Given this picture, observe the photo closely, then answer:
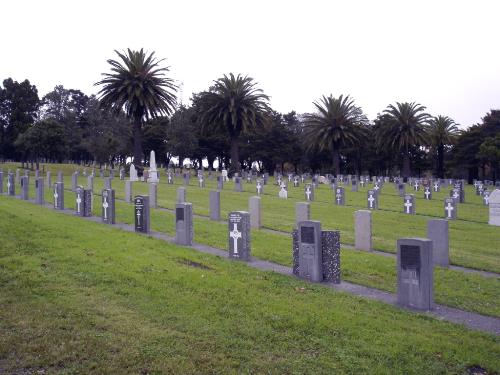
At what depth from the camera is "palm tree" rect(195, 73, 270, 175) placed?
67562mm

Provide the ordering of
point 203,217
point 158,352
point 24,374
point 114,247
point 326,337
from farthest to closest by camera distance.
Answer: point 203,217 < point 114,247 < point 326,337 < point 158,352 < point 24,374

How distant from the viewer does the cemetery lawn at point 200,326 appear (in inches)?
220

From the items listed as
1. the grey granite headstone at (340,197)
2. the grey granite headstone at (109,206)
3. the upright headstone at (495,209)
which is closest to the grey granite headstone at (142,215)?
the grey granite headstone at (109,206)

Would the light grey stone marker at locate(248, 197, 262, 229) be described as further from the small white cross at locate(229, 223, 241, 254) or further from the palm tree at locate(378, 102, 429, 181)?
the palm tree at locate(378, 102, 429, 181)

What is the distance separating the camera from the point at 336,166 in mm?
76625

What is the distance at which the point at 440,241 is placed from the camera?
11.8m

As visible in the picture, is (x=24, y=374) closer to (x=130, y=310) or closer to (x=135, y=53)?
(x=130, y=310)

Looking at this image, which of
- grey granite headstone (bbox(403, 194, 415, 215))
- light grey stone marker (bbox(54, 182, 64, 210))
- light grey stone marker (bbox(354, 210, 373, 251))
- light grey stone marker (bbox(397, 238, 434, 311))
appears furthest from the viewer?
grey granite headstone (bbox(403, 194, 415, 215))

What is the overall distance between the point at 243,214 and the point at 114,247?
9.36 ft

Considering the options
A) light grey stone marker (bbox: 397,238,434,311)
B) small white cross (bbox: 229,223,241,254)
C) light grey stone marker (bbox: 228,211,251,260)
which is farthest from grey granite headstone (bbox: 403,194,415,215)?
light grey stone marker (bbox: 397,238,434,311)

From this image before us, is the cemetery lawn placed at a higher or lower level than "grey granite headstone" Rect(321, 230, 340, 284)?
lower

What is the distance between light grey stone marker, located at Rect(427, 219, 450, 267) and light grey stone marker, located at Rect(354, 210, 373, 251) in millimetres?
2006

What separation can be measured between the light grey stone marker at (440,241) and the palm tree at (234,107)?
182 ft

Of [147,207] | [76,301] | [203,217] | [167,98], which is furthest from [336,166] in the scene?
[76,301]
